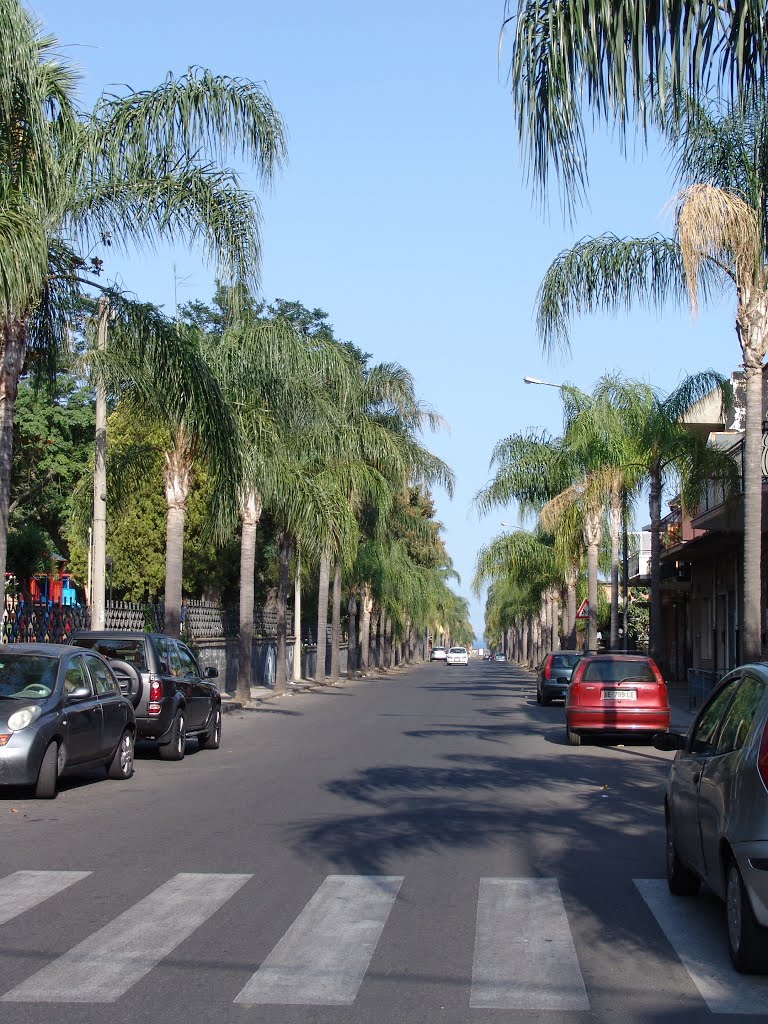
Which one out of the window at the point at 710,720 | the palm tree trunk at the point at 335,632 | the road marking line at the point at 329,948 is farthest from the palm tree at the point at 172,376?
the palm tree trunk at the point at 335,632

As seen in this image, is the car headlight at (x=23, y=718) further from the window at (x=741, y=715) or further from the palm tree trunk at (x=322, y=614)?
the palm tree trunk at (x=322, y=614)

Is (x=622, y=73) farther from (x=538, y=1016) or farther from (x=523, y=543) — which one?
(x=523, y=543)

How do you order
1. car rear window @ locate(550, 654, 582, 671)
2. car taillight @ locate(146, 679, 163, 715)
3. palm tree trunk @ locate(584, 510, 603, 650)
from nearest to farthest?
1. car taillight @ locate(146, 679, 163, 715)
2. car rear window @ locate(550, 654, 582, 671)
3. palm tree trunk @ locate(584, 510, 603, 650)

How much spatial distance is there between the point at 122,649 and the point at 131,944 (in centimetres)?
1060

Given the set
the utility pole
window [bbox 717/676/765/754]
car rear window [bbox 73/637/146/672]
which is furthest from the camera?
the utility pole

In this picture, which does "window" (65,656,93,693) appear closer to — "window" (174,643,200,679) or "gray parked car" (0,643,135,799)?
"gray parked car" (0,643,135,799)

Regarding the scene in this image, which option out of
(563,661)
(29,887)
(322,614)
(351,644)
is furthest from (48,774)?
(351,644)

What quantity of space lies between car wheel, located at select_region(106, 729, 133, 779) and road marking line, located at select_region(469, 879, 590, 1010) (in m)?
7.20

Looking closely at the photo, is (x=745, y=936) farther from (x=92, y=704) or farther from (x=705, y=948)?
(x=92, y=704)

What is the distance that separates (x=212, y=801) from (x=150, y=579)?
104 ft

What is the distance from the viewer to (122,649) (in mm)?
17234

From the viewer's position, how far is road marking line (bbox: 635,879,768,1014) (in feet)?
19.3

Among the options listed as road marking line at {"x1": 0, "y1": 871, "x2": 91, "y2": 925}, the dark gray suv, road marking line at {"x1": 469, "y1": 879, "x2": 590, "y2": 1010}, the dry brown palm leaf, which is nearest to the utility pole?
the dark gray suv

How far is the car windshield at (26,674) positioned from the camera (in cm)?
1312
